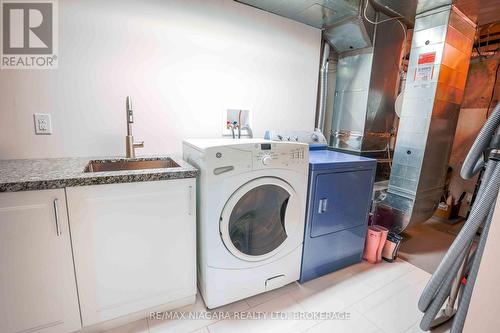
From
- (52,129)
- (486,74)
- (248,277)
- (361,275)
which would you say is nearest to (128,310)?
(248,277)

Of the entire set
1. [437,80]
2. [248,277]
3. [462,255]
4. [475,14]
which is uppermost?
[475,14]

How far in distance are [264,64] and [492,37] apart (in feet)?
9.23

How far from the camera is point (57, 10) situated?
1.37 metres

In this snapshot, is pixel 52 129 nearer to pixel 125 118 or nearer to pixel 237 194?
pixel 125 118

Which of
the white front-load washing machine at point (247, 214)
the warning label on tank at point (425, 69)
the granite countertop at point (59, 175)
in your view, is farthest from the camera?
the warning label on tank at point (425, 69)

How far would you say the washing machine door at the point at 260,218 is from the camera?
4.28ft

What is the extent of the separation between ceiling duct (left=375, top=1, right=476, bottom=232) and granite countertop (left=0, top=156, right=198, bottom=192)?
195cm

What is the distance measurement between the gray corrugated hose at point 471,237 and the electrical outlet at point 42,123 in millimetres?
2469

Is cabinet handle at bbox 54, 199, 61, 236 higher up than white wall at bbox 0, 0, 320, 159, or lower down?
lower down

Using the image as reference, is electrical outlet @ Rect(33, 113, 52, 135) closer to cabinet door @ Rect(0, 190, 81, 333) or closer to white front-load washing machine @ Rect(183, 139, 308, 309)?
cabinet door @ Rect(0, 190, 81, 333)

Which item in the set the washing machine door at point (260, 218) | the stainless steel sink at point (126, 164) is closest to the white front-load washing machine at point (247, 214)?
the washing machine door at point (260, 218)

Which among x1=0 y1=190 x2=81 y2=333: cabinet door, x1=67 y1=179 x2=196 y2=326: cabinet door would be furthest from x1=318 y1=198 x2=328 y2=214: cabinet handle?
x1=0 y1=190 x2=81 y2=333: cabinet door

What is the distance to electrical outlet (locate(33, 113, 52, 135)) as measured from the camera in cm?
140

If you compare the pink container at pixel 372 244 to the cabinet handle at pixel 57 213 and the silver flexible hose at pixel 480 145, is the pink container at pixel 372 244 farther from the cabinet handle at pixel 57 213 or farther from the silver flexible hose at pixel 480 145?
the cabinet handle at pixel 57 213
